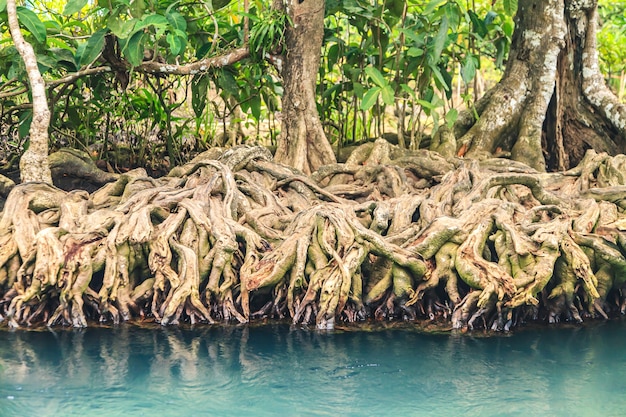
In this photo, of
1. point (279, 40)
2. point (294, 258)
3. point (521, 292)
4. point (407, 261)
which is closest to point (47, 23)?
point (279, 40)

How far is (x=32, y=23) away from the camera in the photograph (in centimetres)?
745

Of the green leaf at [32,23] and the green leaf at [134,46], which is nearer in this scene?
the green leaf at [32,23]

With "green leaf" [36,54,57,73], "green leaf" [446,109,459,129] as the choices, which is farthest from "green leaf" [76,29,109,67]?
"green leaf" [446,109,459,129]

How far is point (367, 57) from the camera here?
32.9 ft

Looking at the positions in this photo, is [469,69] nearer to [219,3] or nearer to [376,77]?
[376,77]

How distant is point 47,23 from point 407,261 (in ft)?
13.6

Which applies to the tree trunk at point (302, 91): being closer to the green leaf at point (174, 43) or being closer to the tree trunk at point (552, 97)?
the green leaf at point (174, 43)

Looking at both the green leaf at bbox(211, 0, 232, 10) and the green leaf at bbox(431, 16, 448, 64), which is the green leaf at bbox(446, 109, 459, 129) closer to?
the green leaf at bbox(431, 16, 448, 64)

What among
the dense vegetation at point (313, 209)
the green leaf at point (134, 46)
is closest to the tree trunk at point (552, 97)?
the dense vegetation at point (313, 209)

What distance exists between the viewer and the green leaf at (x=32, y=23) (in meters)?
7.43

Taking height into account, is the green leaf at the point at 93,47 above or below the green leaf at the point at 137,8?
below

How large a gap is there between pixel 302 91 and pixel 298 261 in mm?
2826

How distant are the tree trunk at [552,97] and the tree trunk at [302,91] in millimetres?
1720

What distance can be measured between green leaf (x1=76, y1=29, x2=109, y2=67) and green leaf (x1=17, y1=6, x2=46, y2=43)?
435 mm
